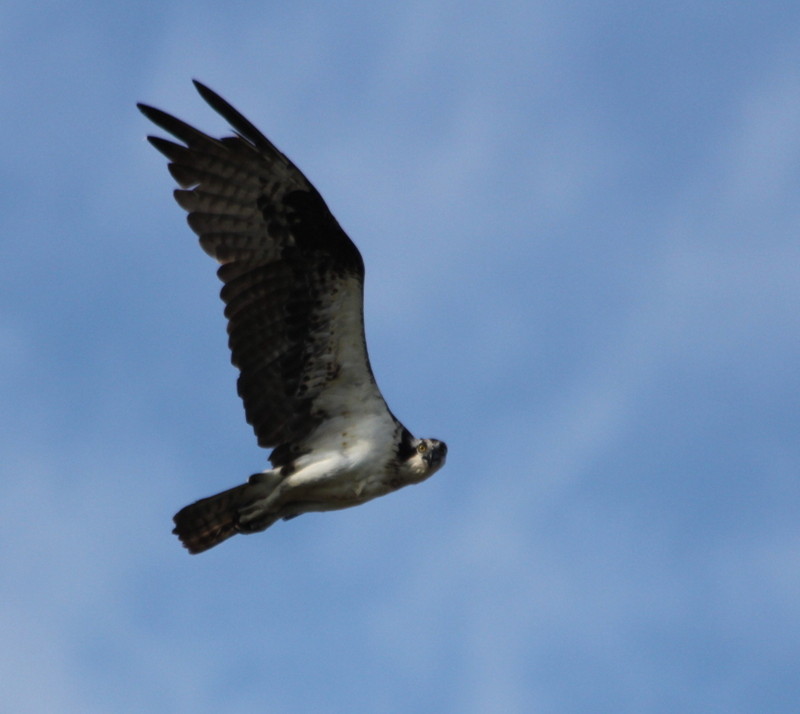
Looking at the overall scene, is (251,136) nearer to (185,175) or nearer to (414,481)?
(185,175)

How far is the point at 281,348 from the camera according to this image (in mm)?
7809

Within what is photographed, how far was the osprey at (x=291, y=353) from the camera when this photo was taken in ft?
24.9

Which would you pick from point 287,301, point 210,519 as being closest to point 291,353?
point 287,301

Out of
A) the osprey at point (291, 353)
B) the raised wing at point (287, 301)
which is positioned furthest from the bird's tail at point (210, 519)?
the raised wing at point (287, 301)

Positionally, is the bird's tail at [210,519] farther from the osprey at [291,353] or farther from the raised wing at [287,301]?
the raised wing at [287,301]

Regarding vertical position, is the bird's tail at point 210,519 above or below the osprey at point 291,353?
below

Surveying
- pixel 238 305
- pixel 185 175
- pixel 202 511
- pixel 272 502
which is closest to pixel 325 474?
pixel 272 502

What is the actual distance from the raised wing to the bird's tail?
410 mm

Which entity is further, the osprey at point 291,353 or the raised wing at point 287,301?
the raised wing at point 287,301

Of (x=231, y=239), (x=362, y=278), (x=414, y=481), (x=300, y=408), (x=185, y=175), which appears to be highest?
(x=185, y=175)

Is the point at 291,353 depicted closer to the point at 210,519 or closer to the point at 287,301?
the point at 287,301

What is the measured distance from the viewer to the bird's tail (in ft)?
24.9

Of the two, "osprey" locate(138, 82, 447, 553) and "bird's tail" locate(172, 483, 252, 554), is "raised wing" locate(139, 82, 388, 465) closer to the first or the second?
"osprey" locate(138, 82, 447, 553)

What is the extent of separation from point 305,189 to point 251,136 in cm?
59
